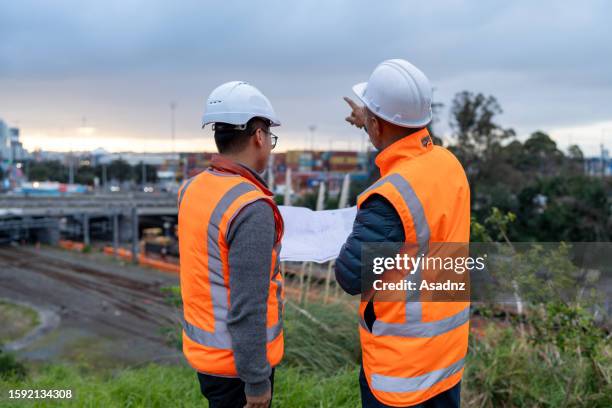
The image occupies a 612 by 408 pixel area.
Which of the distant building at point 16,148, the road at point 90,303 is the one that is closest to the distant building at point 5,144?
the distant building at point 16,148

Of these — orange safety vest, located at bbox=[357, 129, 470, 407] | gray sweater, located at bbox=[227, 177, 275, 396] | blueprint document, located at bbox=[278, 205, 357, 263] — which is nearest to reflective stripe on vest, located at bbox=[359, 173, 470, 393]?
orange safety vest, located at bbox=[357, 129, 470, 407]

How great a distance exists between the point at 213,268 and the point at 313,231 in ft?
3.29

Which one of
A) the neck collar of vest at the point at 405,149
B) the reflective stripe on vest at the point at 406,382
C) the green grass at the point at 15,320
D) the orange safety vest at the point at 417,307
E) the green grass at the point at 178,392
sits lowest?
the green grass at the point at 15,320

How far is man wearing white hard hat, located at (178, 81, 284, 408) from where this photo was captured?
195 centimetres

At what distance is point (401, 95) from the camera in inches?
78.3

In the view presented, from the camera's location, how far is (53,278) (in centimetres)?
2755

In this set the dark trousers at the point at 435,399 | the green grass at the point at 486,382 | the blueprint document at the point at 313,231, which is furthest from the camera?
the green grass at the point at 486,382

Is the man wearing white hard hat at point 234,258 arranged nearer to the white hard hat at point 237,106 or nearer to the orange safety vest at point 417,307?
the white hard hat at point 237,106

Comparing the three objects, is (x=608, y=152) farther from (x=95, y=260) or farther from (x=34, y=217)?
(x=34, y=217)

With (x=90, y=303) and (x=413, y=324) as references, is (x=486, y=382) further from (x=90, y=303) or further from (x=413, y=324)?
(x=90, y=303)

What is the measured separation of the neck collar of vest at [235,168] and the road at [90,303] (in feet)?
12.7

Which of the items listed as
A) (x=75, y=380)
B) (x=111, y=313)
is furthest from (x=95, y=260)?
(x=75, y=380)

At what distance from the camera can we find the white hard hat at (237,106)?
215 cm

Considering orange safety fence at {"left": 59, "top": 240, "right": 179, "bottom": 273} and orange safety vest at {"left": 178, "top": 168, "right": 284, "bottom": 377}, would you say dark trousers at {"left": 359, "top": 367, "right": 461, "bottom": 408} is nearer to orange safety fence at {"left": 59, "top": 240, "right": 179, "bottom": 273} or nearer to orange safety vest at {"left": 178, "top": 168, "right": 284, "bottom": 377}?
orange safety vest at {"left": 178, "top": 168, "right": 284, "bottom": 377}
